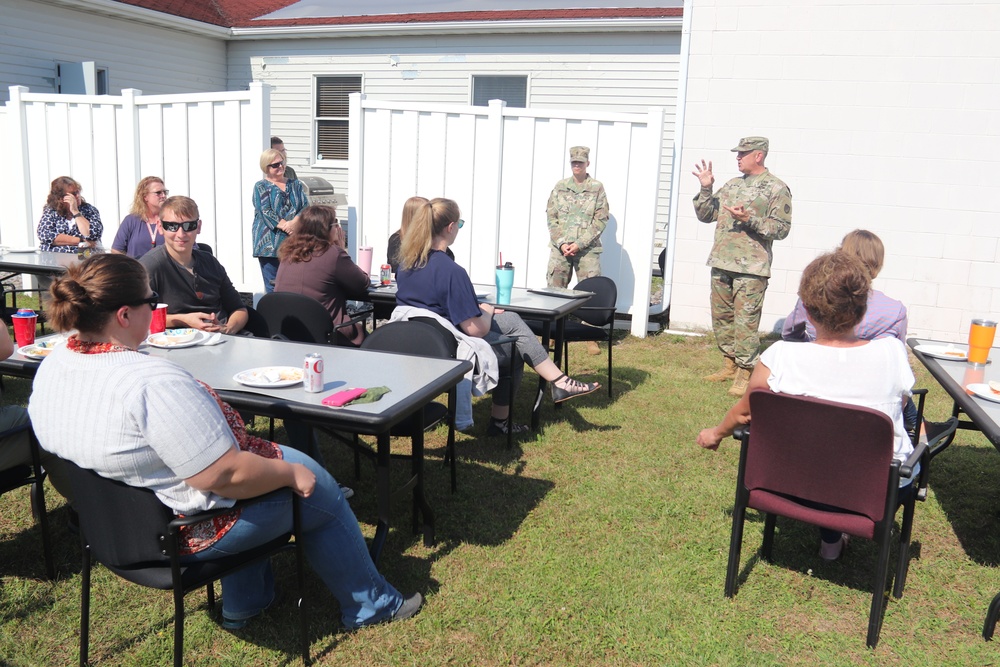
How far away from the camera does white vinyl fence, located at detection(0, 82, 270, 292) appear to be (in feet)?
22.8

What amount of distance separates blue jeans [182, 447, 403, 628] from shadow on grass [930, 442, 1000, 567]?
2615 mm

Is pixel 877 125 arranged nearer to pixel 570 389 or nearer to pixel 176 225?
pixel 570 389

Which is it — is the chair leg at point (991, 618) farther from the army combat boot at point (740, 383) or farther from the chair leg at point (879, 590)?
the army combat boot at point (740, 383)

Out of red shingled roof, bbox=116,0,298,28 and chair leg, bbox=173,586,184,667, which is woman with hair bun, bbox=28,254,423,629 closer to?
chair leg, bbox=173,586,184,667

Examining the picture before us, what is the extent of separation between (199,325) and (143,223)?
2.36 meters

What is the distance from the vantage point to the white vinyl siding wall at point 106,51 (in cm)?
1055

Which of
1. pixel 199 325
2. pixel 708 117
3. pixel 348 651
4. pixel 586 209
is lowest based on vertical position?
pixel 348 651

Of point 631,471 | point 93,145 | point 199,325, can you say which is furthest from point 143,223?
point 631,471

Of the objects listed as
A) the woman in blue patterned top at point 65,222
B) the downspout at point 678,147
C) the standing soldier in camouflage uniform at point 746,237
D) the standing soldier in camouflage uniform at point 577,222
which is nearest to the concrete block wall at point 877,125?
the downspout at point 678,147

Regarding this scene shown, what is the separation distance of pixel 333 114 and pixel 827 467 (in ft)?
37.4

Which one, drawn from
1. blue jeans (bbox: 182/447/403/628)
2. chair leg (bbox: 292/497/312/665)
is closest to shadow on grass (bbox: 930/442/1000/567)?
blue jeans (bbox: 182/447/403/628)

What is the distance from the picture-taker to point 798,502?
9.18 feet

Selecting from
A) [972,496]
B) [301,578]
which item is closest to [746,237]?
[972,496]

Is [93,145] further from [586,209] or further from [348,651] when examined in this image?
[348,651]
